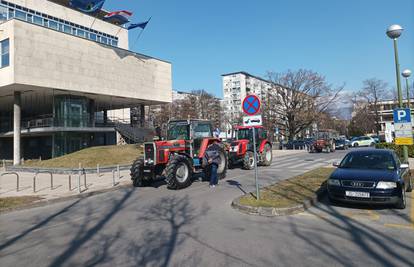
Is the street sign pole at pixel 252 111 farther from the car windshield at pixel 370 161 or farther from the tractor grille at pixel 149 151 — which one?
the tractor grille at pixel 149 151

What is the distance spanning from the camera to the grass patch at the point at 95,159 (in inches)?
864

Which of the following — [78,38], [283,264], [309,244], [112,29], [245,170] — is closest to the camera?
[283,264]

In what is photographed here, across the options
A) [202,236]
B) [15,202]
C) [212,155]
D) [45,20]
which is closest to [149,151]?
[212,155]

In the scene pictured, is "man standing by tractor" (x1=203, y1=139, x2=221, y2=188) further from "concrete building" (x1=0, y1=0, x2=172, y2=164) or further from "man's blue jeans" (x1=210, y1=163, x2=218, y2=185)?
"concrete building" (x1=0, y1=0, x2=172, y2=164)

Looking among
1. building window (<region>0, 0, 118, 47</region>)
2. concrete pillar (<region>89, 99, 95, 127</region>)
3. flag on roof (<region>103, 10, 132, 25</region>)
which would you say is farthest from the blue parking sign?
flag on roof (<region>103, 10, 132, 25</region>)

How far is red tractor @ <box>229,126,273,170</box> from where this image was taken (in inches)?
694

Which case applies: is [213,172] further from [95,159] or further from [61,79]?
[61,79]

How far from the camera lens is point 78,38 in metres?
31.2

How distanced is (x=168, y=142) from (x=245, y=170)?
6.48 m

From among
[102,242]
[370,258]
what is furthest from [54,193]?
[370,258]

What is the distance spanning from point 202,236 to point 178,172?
19.6ft

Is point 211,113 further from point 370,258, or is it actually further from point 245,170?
point 370,258

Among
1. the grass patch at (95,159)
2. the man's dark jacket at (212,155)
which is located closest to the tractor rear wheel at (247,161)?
the man's dark jacket at (212,155)

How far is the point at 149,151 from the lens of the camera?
1210 cm
